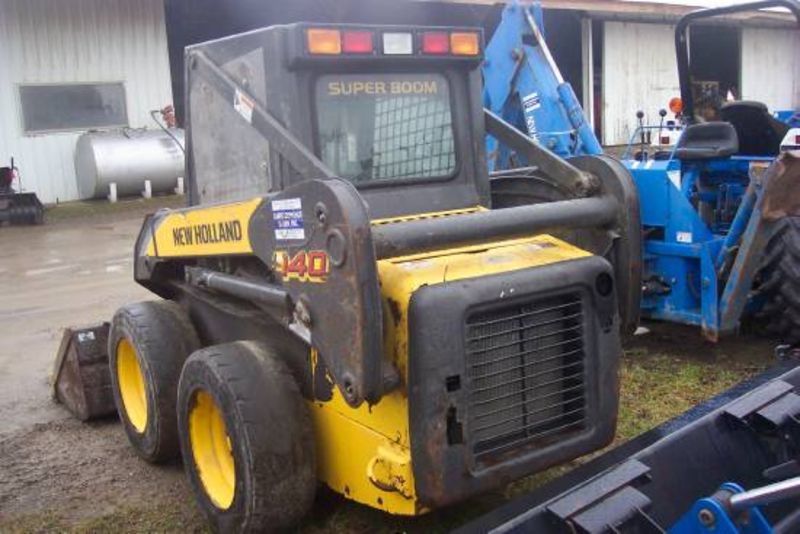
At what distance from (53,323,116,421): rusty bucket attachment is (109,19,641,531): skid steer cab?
0.95 meters

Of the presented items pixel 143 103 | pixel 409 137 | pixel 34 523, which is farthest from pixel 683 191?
pixel 143 103

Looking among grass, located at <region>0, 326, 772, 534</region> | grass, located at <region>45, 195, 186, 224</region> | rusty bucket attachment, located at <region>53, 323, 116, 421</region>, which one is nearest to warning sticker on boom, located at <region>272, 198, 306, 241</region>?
grass, located at <region>0, 326, 772, 534</region>

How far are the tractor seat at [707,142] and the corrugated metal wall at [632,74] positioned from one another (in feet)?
59.0

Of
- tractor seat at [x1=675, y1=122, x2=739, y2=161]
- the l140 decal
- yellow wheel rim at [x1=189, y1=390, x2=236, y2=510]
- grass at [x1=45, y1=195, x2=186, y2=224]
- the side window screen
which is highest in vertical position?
the side window screen

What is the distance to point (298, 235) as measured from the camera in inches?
113

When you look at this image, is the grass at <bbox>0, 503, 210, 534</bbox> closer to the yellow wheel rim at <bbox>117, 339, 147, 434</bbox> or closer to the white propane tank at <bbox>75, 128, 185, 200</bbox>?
the yellow wheel rim at <bbox>117, 339, 147, 434</bbox>

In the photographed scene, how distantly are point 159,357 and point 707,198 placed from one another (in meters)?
3.96

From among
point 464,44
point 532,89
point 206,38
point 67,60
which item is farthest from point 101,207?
point 464,44

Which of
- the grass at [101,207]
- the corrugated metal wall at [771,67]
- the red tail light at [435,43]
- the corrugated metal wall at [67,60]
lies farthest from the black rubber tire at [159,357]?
the corrugated metal wall at [771,67]

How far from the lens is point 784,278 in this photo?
203 inches

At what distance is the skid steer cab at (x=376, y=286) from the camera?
279cm

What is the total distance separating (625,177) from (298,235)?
143cm

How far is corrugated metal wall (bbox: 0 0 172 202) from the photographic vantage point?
1515 cm

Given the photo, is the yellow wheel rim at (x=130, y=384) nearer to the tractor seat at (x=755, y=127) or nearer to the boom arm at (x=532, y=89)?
the boom arm at (x=532, y=89)
